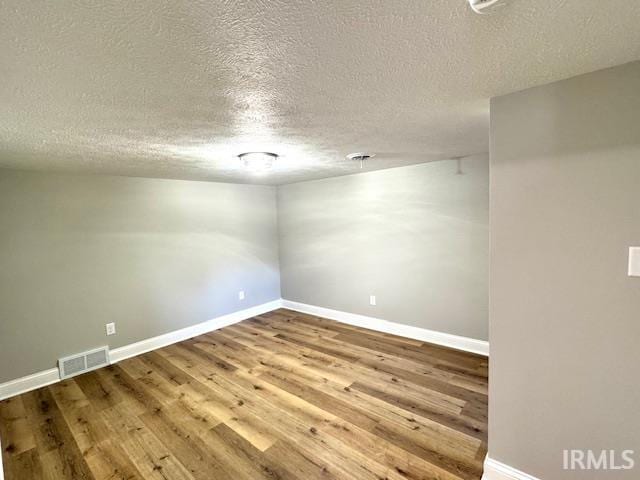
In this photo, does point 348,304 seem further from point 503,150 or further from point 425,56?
point 425,56

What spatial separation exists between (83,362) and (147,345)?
585 mm

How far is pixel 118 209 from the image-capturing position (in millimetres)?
3178

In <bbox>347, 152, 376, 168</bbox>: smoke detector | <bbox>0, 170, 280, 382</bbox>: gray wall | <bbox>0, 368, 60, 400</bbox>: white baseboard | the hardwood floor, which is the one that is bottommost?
the hardwood floor

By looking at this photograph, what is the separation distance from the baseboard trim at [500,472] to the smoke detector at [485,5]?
2000 millimetres

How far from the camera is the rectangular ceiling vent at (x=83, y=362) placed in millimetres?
2826

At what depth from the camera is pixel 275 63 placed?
1.03 meters

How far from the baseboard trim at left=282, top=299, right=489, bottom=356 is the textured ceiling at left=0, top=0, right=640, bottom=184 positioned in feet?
7.33

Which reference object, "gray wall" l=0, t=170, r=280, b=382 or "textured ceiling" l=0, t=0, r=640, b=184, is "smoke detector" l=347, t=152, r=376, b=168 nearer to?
"textured ceiling" l=0, t=0, r=640, b=184

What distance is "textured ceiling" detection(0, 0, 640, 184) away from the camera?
2.58 ft

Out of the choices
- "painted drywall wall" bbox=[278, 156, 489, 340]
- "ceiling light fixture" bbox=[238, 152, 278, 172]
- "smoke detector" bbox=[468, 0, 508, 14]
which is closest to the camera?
"smoke detector" bbox=[468, 0, 508, 14]

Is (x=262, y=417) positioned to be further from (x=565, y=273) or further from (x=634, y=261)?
(x=634, y=261)

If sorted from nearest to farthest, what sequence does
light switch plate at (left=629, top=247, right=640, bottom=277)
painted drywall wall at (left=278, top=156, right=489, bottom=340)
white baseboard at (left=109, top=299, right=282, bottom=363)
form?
light switch plate at (left=629, top=247, right=640, bottom=277) → painted drywall wall at (left=278, top=156, right=489, bottom=340) → white baseboard at (left=109, top=299, right=282, bottom=363)

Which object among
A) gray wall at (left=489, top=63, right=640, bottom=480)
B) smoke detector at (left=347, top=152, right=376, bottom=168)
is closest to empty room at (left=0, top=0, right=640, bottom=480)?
gray wall at (left=489, top=63, right=640, bottom=480)

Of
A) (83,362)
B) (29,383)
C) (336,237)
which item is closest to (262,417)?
(83,362)
